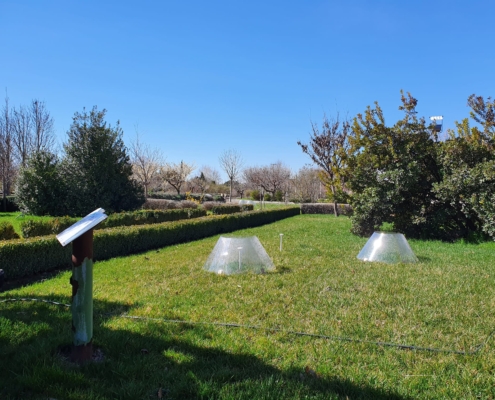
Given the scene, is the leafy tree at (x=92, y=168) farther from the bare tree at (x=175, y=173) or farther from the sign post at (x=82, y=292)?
the bare tree at (x=175, y=173)

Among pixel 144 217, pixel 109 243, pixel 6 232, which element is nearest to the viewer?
pixel 6 232

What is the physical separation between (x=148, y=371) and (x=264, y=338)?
1084 millimetres

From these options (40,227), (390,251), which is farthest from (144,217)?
(390,251)

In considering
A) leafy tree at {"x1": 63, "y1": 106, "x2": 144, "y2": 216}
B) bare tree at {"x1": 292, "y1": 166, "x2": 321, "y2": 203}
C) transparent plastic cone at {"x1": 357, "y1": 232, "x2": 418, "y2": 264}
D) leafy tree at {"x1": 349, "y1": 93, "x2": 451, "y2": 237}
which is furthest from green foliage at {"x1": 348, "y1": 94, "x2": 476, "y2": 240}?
bare tree at {"x1": 292, "y1": 166, "x2": 321, "y2": 203}

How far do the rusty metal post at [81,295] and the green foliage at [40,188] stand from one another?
16.1m

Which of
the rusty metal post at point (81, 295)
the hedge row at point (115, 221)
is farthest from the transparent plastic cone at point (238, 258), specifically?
the hedge row at point (115, 221)

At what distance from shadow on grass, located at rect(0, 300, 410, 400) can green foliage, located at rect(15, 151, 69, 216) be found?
15.4 metres

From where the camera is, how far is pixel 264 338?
3176mm

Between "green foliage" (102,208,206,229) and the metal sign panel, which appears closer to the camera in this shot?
the metal sign panel

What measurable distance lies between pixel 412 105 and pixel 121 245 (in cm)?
951

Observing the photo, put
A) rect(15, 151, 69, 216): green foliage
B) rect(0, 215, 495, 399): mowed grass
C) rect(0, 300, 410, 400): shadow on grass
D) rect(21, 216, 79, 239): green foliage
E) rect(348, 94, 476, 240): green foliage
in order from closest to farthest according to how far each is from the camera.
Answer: rect(0, 300, 410, 400): shadow on grass, rect(0, 215, 495, 399): mowed grass, rect(21, 216, 79, 239): green foliage, rect(348, 94, 476, 240): green foliage, rect(15, 151, 69, 216): green foliage

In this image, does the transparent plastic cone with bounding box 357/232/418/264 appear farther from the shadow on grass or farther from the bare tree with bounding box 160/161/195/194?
the bare tree with bounding box 160/161/195/194

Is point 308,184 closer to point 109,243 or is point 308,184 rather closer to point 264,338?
point 109,243

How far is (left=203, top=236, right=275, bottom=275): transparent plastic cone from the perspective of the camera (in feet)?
19.1
